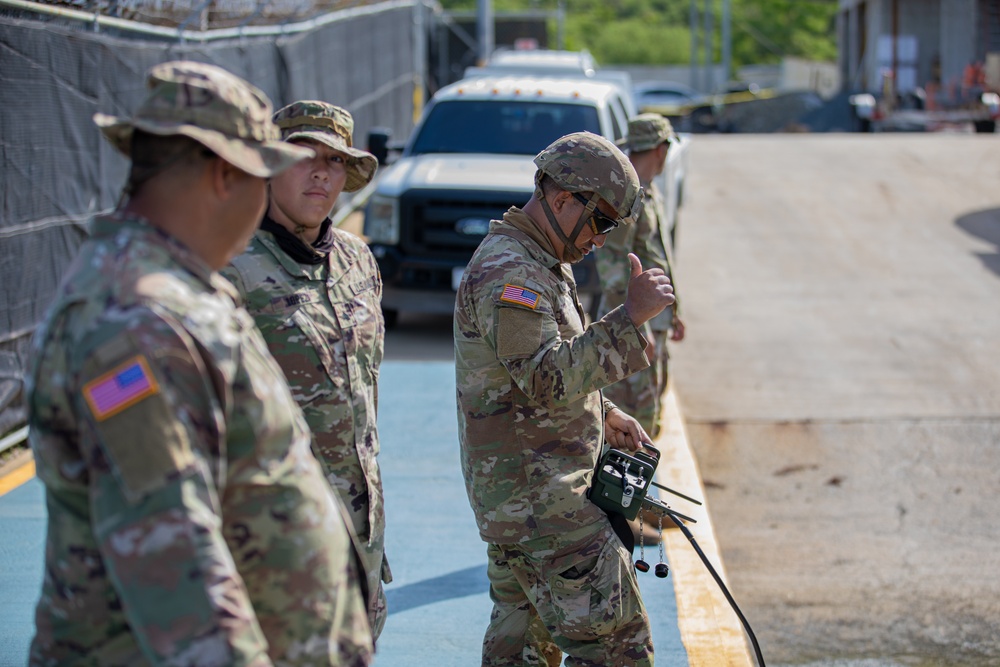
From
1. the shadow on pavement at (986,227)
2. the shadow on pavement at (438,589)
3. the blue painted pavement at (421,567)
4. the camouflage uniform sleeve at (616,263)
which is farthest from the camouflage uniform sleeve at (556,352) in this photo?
the shadow on pavement at (986,227)

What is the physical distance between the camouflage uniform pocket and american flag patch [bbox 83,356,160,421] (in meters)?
1.65

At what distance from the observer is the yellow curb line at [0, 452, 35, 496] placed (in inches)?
221

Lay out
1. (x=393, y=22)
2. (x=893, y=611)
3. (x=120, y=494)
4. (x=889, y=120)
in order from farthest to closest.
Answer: (x=889, y=120) → (x=393, y=22) → (x=893, y=611) → (x=120, y=494)

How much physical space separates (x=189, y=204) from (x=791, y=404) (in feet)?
23.4

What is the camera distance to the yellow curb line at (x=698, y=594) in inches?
159

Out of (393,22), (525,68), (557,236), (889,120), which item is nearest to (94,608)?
(557,236)

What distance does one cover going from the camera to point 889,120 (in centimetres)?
2878

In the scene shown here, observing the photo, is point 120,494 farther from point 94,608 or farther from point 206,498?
point 94,608

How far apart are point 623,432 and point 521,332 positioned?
67 cm

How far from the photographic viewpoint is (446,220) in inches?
343

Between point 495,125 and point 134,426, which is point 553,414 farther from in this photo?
point 495,125

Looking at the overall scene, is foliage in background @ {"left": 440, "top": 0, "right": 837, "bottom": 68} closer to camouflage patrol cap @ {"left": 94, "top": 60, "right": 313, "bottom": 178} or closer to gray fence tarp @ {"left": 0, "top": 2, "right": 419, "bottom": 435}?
gray fence tarp @ {"left": 0, "top": 2, "right": 419, "bottom": 435}

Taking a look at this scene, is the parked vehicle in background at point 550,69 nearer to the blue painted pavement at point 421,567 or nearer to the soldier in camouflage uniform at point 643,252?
the soldier in camouflage uniform at point 643,252

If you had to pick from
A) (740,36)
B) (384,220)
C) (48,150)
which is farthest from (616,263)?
(740,36)
